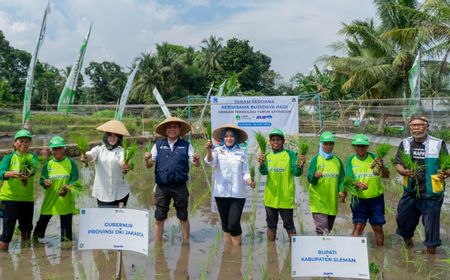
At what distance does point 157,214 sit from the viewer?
5234mm

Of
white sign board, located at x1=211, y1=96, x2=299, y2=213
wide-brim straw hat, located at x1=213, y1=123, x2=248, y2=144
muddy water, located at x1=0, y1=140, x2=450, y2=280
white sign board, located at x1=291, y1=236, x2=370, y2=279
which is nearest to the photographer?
white sign board, located at x1=291, y1=236, x2=370, y2=279

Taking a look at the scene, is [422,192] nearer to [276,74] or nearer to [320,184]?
[320,184]

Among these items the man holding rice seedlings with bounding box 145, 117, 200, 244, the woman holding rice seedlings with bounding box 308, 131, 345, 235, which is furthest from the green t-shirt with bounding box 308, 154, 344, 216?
the man holding rice seedlings with bounding box 145, 117, 200, 244

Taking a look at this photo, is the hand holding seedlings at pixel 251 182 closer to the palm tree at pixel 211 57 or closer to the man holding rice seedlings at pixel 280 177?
the man holding rice seedlings at pixel 280 177

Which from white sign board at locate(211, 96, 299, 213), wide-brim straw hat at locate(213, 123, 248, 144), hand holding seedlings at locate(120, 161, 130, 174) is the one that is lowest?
hand holding seedlings at locate(120, 161, 130, 174)

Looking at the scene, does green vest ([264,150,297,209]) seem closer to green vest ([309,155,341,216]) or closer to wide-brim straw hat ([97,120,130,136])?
green vest ([309,155,341,216])

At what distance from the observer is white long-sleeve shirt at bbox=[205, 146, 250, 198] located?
515 cm

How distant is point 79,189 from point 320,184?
2.85 meters

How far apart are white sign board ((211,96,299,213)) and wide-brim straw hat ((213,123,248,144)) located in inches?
69.6

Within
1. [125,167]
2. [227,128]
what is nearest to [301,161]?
[227,128]

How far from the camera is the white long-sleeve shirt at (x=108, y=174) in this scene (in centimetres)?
516

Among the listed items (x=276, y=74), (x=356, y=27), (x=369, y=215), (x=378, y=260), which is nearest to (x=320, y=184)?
(x=369, y=215)

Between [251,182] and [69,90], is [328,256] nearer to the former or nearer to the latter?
[251,182]

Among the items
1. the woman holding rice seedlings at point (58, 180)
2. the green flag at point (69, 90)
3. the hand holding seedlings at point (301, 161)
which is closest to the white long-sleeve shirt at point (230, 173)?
A: the hand holding seedlings at point (301, 161)
